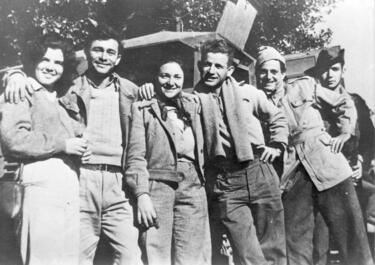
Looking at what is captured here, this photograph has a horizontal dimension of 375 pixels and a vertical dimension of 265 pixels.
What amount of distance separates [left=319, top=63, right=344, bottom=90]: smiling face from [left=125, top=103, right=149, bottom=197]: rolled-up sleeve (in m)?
2.02

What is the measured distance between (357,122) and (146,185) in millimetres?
2317

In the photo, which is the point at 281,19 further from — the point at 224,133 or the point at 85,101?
the point at 85,101

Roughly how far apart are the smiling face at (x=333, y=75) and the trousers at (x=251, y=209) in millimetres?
1295

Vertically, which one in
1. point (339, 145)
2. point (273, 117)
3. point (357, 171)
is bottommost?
point (357, 171)

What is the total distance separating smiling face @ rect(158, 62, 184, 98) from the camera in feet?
11.1

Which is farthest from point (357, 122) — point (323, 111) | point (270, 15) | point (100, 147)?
point (270, 15)

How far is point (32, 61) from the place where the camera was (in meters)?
3.26

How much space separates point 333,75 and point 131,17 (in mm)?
2435

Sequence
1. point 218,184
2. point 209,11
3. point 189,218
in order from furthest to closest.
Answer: point 209,11 → point 218,184 → point 189,218

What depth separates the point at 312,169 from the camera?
3.88 metres

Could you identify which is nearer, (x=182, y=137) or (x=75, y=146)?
(x=75, y=146)

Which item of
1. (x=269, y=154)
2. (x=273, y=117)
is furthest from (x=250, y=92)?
(x=269, y=154)

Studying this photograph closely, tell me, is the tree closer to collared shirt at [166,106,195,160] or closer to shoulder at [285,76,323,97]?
shoulder at [285,76,323,97]

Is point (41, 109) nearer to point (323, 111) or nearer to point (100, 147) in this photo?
point (100, 147)
